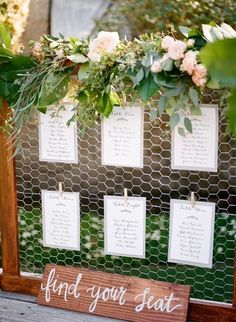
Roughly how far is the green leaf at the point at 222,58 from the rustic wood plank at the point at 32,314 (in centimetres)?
103

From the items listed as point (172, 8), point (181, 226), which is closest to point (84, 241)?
point (181, 226)

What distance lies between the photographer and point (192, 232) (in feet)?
3.95

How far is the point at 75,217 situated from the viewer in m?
1.33

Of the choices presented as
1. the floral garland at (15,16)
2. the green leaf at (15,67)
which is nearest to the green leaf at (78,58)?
the green leaf at (15,67)

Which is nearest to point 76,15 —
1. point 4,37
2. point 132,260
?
point 132,260

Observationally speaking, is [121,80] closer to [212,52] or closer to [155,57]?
[155,57]

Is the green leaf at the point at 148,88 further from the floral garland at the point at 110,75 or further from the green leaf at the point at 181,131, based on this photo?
the green leaf at the point at 181,131

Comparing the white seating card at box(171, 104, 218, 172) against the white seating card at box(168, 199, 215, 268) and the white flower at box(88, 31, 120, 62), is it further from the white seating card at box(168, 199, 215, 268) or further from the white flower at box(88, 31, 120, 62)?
the white flower at box(88, 31, 120, 62)

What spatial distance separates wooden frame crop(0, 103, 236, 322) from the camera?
1.25m

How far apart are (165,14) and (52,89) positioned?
1.67 m

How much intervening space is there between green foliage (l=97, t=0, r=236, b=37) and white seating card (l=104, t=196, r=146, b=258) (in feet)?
4.74

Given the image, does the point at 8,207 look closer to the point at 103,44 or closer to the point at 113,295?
the point at 113,295

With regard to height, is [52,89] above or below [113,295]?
above

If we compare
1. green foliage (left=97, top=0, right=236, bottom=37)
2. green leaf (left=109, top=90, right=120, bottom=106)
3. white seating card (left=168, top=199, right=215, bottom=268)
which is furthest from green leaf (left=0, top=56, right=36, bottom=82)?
green foliage (left=97, top=0, right=236, bottom=37)
